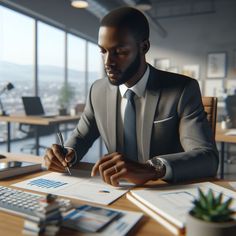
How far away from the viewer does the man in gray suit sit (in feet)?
3.43

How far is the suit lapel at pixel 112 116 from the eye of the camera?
132 centimetres

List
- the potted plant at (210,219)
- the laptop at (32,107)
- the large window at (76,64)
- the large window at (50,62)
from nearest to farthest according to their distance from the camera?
the potted plant at (210,219)
the laptop at (32,107)
the large window at (50,62)
the large window at (76,64)

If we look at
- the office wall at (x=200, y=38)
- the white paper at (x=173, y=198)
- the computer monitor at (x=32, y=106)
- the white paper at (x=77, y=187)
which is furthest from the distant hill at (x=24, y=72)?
the white paper at (x=173, y=198)

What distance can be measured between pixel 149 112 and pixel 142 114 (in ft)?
0.10

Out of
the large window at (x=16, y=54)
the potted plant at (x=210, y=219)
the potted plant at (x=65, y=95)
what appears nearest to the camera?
the potted plant at (x=210, y=219)

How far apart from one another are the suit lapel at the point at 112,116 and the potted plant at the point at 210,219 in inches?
31.5

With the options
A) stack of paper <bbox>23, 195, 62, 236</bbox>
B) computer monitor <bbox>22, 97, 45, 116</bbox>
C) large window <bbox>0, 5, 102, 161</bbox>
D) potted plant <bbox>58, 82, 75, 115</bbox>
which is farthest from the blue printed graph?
potted plant <bbox>58, 82, 75, 115</bbox>

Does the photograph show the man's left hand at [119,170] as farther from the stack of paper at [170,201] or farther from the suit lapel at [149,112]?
the suit lapel at [149,112]

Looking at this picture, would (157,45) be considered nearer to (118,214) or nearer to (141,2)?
(141,2)

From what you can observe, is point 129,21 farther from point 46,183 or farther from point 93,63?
point 93,63

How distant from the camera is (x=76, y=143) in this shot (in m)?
1.34

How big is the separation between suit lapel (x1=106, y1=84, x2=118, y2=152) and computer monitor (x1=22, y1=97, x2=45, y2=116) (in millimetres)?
3298

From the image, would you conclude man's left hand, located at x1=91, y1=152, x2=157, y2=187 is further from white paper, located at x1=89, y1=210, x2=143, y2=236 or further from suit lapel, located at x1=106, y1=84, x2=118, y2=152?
suit lapel, located at x1=106, y1=84, x2=118, y2=152

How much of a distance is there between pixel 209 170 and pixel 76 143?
60 cm
